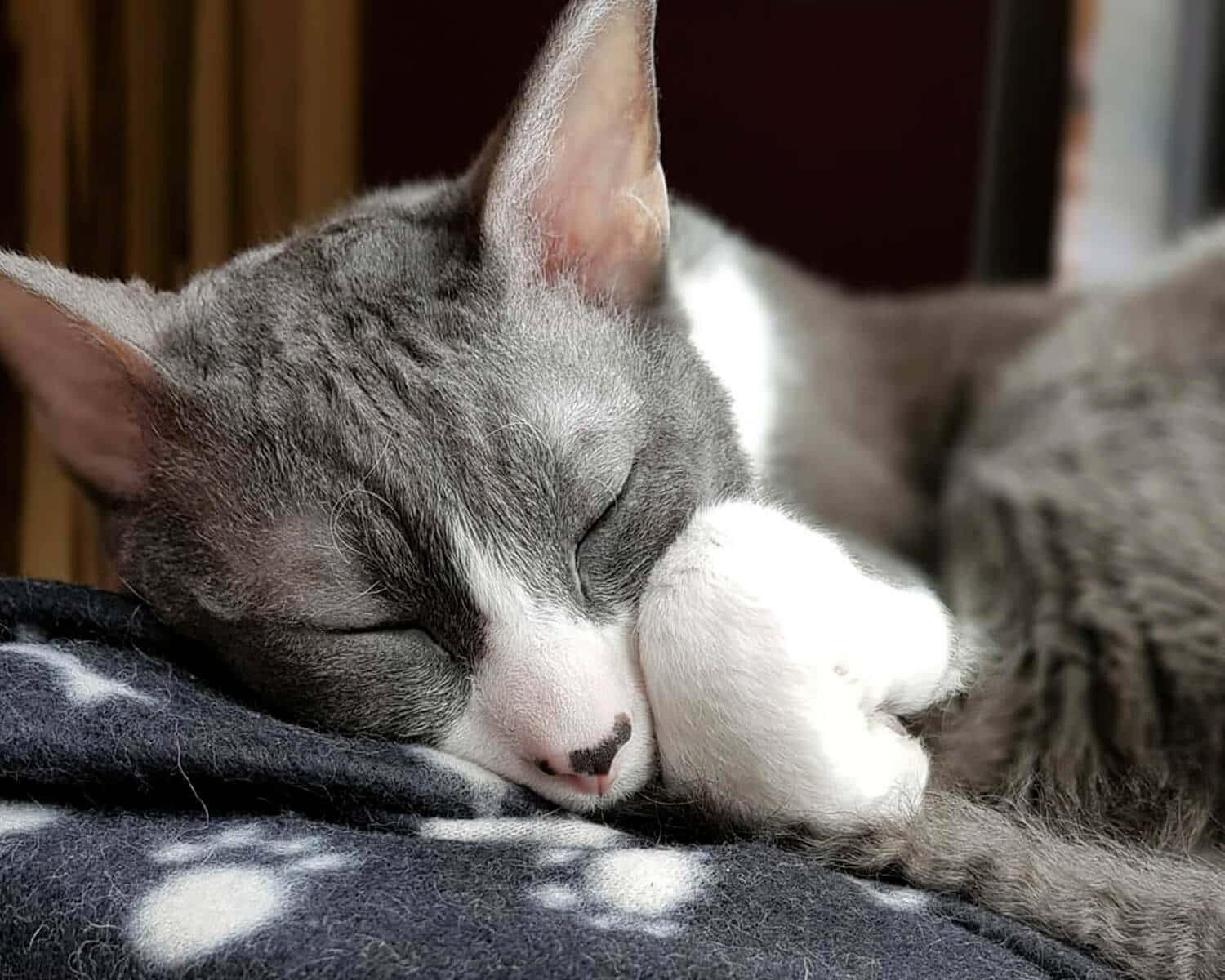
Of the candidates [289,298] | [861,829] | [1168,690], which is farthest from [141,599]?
[1168,690]

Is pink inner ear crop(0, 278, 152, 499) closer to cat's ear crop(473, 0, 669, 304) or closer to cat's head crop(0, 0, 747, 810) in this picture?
cat's head crop(0, 0, 747, 810)

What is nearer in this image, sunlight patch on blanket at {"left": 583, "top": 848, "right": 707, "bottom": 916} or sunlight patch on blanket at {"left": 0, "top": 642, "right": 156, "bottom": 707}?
sunlight patch on blanket at {"left": 583, "top": 848, "right": 707, "bottom": 916}

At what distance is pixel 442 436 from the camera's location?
3.27 ft

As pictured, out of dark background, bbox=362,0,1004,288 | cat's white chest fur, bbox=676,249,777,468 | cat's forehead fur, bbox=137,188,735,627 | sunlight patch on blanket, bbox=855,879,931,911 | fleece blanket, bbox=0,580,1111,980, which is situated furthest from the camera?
dark background, bbox=362,0,1004,288

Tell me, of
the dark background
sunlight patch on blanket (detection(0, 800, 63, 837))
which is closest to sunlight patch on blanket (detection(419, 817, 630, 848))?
sunlight patch on blanket (detection(0, 800, 63, 837))

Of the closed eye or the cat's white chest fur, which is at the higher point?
the cat's white chest fur

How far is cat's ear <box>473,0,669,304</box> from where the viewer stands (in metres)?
1.05

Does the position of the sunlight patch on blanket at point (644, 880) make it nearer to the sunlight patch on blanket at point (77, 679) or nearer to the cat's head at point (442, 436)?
the cat's head at point (442, 436)

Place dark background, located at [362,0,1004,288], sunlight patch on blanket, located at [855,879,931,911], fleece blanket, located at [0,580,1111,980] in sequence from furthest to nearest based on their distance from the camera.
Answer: dark background, located at [362,0,1004,288] → sunlight patch on blanket, located at [855,879,931,911] → fleece blanket, located at [0,580,1111,980]

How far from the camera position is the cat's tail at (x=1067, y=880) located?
852mm

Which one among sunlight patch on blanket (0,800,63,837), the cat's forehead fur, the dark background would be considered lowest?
sunlight patch on blanket (0,800,63,837)

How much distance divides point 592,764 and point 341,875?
0.19 metres

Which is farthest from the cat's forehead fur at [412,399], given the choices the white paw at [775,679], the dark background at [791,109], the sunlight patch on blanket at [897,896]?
the dark background at [791,109]

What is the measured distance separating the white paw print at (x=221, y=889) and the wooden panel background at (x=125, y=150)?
0.51 meters
